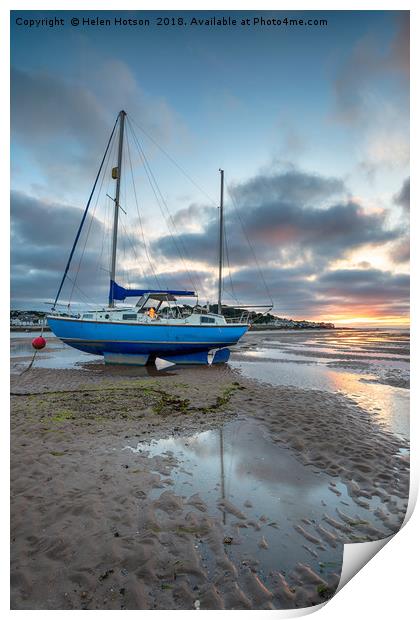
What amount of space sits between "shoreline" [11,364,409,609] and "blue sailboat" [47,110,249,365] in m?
9.27

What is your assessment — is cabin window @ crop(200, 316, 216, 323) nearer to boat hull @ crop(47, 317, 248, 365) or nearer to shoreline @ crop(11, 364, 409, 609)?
boat hull @ crop(47, 317, 248, 365)

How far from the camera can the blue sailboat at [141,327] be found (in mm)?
17094

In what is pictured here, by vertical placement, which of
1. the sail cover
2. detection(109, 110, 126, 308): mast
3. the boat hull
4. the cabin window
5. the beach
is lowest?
the beach

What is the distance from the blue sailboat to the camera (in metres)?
17.1

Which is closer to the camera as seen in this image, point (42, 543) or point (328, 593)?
point (328, 593)

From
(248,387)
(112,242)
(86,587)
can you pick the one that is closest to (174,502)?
(86,587)

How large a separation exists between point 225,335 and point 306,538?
16087mm

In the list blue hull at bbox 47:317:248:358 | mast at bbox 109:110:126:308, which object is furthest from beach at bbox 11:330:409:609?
mast at bbox 109:110:126:308

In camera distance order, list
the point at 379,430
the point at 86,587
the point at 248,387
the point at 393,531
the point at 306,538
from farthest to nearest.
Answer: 1. the point at 248,387
2. the point at 379,430
3. the point at 393,531
4. the point at 306,538
5. the point at 86,587

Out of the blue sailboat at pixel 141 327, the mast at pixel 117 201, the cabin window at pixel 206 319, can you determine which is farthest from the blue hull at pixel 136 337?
the mast at pixel 117 201

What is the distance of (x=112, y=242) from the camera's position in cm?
1834
